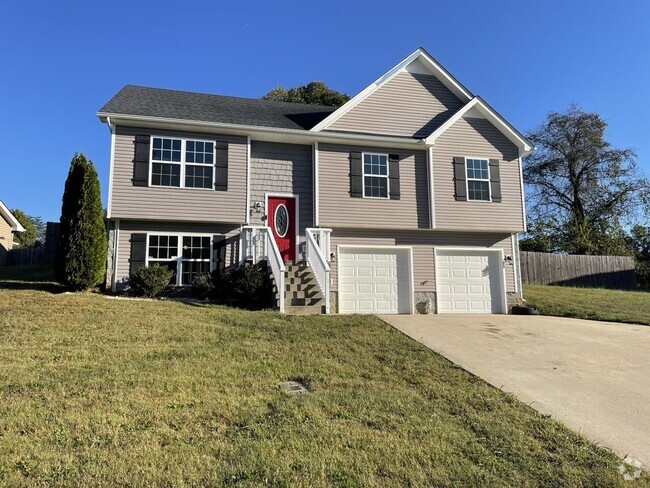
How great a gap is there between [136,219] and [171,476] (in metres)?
9.65

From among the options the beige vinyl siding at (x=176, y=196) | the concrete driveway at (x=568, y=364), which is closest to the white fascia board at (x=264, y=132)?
the beige vinyl siding at (x=176, y=196)

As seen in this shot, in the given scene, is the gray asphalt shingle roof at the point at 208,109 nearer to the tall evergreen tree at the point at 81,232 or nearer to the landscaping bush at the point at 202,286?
the tall evergreen tree at the point at 81,232

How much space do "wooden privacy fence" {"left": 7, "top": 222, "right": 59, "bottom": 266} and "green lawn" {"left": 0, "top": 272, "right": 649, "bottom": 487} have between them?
15.5 meters

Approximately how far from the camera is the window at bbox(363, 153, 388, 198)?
42.4 ft

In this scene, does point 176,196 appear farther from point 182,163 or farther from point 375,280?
point 375,280

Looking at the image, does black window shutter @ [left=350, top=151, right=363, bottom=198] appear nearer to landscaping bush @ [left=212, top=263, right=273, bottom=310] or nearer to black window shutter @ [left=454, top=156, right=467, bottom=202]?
black window shutter @ [left=454, top=156, right=467, bottom=202]

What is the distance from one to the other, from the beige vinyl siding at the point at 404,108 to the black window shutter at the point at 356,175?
2.88 ft

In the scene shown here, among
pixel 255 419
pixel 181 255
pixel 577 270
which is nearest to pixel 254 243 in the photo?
pixel 181 255

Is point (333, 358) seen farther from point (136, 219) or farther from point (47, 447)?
point (136, 219)

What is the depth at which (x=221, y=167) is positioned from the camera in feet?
39.1

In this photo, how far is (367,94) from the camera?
44.0ft

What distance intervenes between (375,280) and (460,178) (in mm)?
4142

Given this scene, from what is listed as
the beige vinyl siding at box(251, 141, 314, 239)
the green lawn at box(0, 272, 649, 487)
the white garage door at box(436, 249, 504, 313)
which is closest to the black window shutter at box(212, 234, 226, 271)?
the beige vinyl siding at box(251, 141, 314, 239)

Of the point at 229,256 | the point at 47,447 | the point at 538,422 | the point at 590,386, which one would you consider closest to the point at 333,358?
the point at 538,422
